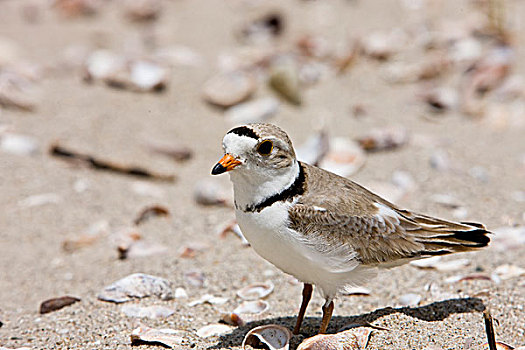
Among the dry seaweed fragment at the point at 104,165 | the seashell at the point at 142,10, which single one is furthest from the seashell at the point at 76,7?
the dry seaweed fragment at the point at 104,165

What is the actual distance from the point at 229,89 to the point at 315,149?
4.37 feet

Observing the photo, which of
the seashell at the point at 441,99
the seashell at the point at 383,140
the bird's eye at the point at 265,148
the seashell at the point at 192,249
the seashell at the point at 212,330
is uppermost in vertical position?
the seashell at the point at 441,99

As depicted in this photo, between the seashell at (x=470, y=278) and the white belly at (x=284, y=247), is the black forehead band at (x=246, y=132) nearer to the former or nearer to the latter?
the white belly at (x=284, y=247)

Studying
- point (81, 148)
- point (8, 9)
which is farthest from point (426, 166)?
point (8, 9)

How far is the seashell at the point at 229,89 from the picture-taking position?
6234 mm

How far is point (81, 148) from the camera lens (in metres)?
5.44

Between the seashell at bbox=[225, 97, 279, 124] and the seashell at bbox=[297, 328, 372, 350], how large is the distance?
3270mm

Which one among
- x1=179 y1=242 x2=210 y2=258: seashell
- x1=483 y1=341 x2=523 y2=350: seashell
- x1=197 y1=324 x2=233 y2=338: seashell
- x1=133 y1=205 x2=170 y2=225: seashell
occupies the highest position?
x1=133 y1=205 x2=170 y2=225: seashell

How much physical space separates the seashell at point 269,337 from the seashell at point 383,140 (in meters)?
2.72

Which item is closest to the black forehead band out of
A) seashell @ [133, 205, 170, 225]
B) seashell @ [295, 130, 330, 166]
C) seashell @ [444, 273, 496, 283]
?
seashell @ [444, 273, 496, 283]

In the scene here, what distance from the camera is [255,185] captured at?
305cm

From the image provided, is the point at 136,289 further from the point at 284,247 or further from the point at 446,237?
the point at 446,237

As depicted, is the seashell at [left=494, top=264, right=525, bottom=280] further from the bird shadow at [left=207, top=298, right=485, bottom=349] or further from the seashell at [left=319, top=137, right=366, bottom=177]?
the seashell at [left=319, top=137, right=366, bottom=177]

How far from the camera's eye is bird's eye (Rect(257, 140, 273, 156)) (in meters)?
3.01
